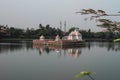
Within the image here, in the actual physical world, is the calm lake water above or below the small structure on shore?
below

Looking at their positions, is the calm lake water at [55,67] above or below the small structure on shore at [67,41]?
below

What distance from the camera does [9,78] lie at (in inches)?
555

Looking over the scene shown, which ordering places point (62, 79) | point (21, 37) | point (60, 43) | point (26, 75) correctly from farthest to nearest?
1. point (21, 37)
2. point (60, 43)
3. point (26, 75)
4. point (62, 79)

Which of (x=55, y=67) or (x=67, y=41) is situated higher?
(x=67, y=41)

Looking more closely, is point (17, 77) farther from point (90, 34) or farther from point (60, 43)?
point (90, 34)

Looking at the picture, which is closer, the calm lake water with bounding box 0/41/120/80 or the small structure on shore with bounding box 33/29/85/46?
the calm lake water with bounding box 0/41/120/80

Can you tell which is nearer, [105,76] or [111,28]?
[111,28]

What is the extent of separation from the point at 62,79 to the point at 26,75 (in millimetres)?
2259

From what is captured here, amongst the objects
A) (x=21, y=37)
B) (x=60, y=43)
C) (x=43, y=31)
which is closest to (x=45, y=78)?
(x=60, y=43)

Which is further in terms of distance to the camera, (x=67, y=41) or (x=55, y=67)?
(x=67, y=41)

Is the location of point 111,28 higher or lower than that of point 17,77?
higher

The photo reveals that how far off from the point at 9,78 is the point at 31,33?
65.8 m

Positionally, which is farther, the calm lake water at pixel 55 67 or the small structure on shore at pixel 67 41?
the small structure on shore at pixel 67 41

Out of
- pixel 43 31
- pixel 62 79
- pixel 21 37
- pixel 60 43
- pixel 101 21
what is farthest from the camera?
pixel 21 37
